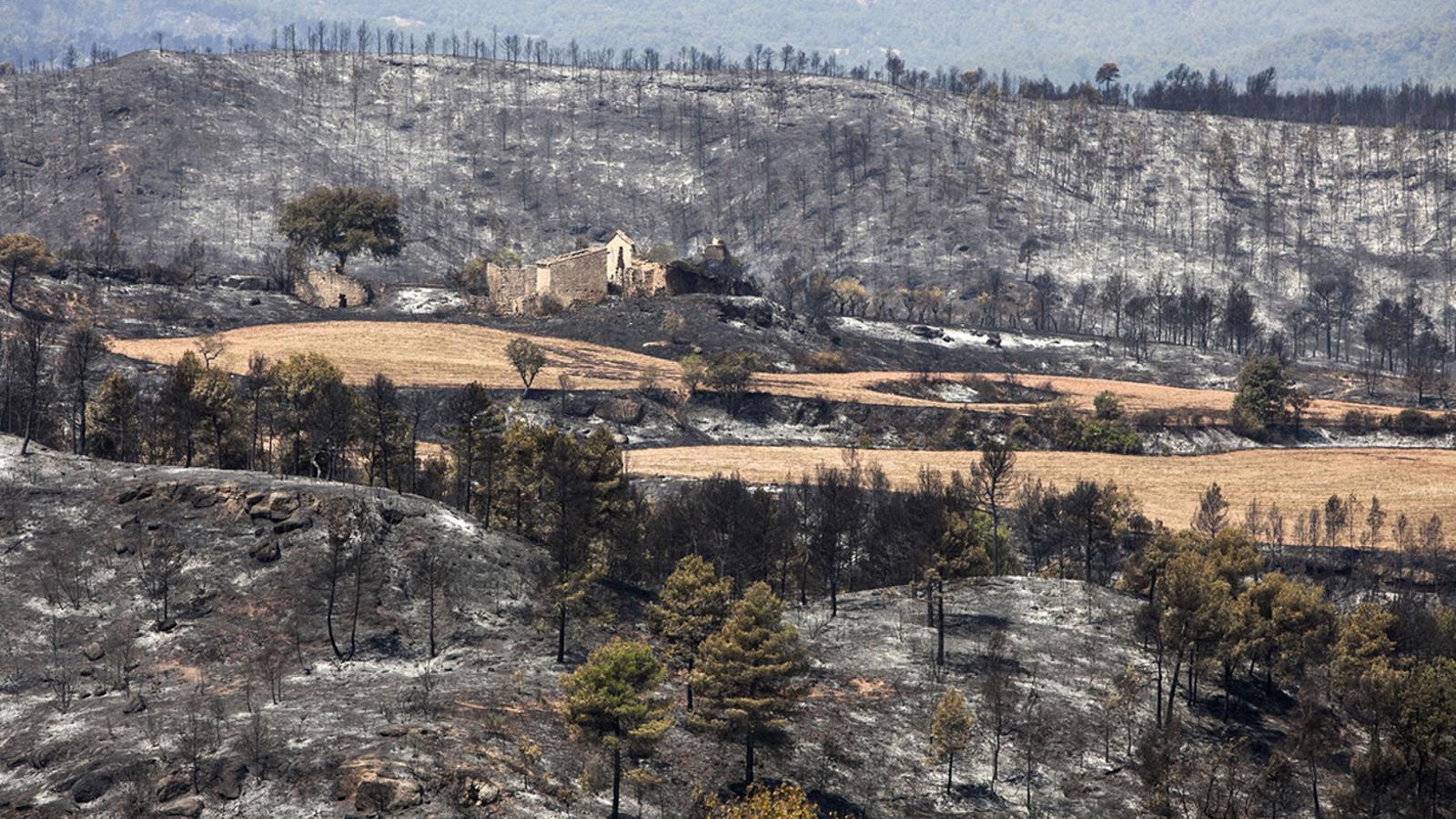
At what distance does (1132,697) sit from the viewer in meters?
98.8

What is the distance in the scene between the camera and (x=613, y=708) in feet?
257

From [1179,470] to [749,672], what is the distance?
96594 mm

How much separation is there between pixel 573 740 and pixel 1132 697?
35877mm

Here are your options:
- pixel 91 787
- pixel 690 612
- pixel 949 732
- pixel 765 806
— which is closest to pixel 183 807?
pixel 91 787

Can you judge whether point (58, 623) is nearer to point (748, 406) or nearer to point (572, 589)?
point (572, 589)

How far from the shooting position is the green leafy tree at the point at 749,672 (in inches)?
3275

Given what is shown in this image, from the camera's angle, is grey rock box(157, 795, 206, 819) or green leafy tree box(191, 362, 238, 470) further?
green leafy tree box(191, 362, 238, 470)

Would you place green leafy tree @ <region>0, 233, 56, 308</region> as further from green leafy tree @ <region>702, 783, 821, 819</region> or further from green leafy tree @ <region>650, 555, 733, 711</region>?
green leafy tree @ <region>702, 783, 821, 819</region>

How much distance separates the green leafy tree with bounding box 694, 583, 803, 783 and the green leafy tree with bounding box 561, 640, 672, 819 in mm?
4097

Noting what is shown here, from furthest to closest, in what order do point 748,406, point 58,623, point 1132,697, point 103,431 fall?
point 748,406, point 103,431, point 1132,697, point 58,623

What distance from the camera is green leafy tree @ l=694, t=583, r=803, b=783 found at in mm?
83188

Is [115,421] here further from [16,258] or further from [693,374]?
[16,258]

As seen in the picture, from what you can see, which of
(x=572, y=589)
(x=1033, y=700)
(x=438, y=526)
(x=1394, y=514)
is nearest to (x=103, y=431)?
(x=438, y=526)

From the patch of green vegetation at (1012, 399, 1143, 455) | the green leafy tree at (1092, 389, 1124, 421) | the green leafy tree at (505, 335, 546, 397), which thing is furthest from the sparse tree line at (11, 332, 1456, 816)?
Answer: the green leafy tree at (1092, 389, 1124, 421)
